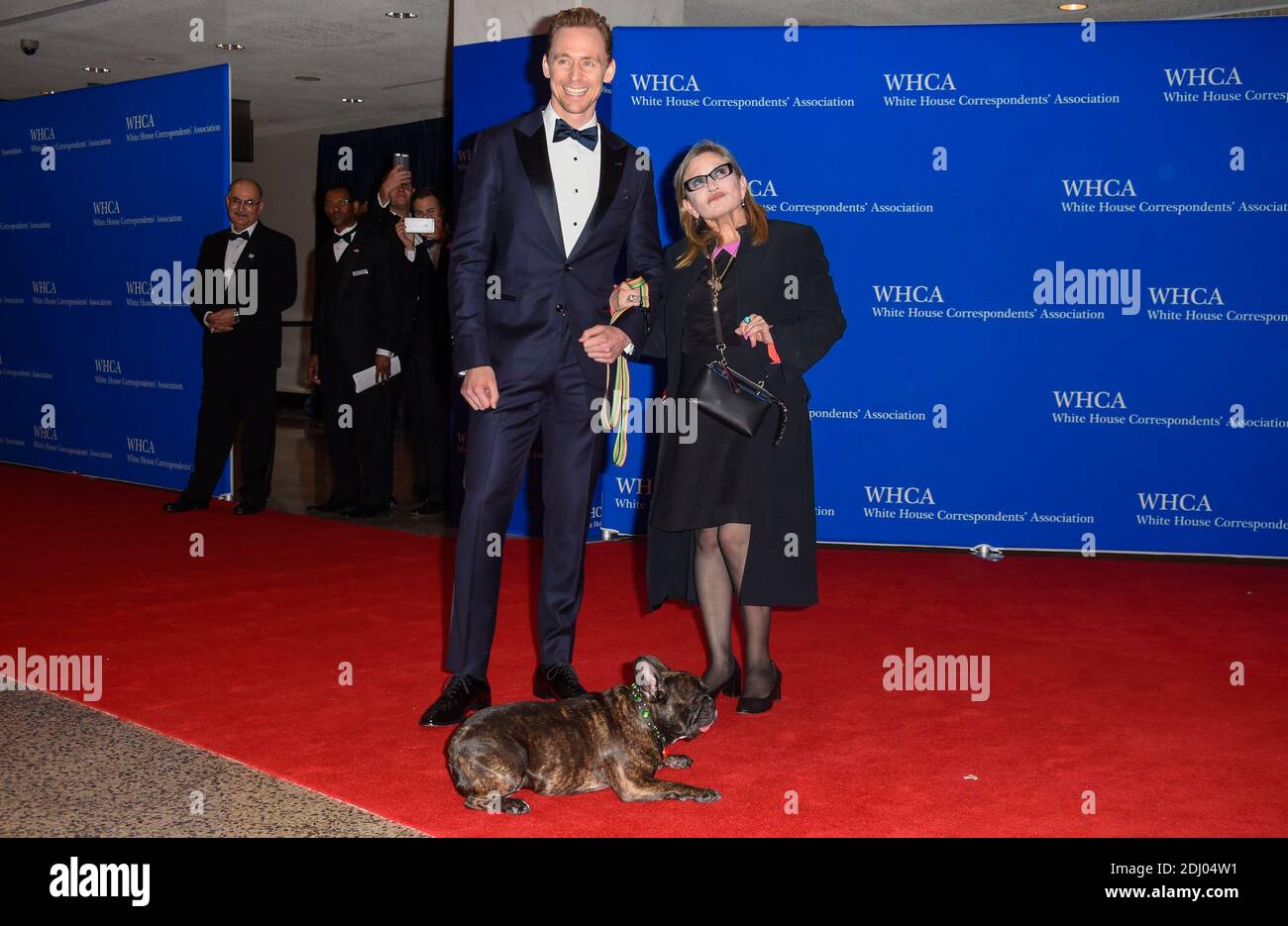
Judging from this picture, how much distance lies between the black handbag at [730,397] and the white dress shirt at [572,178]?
44 centimetres

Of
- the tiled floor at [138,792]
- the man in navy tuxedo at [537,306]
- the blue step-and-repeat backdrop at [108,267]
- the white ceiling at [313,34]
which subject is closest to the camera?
the tiled floor at [138,792]

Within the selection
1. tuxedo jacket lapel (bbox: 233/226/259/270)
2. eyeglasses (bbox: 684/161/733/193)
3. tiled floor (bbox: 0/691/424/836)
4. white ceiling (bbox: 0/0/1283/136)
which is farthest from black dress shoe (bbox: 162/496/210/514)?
eyeglasses (bbox: 684/161/733/193)

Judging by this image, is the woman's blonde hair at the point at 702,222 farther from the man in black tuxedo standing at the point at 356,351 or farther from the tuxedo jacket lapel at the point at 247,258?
the tuxedo jacket lapel at the point at 247,258

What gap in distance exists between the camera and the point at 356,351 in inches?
269

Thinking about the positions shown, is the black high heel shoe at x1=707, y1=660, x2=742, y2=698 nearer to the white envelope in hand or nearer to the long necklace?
the long necklace

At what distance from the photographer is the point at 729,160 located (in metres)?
3.22

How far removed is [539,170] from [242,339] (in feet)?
13.2

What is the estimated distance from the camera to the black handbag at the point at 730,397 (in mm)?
3207

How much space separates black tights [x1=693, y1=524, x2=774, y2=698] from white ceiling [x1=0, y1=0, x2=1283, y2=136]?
11.9ft
